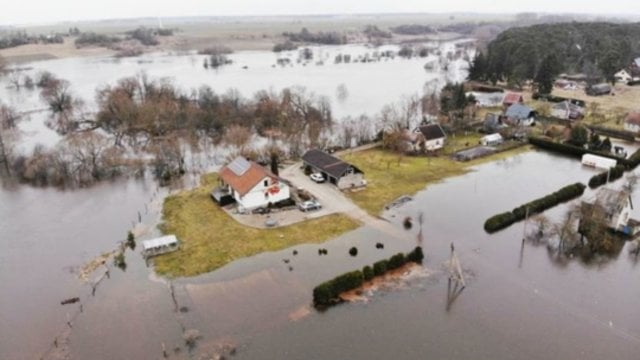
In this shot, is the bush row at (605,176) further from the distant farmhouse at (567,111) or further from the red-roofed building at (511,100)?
the red-roofed building at (511,100)

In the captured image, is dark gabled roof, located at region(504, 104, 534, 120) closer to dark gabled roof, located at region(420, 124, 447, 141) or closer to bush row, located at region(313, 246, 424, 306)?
dark gabled roof, located at region(420, 124, 447, 141)

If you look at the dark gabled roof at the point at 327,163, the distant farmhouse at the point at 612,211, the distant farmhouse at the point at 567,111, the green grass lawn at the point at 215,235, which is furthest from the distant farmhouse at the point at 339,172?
the distant farmhouse at the point at 567,111

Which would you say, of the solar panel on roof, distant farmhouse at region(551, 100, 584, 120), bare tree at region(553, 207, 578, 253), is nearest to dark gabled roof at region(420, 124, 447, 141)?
the solar panel on roof

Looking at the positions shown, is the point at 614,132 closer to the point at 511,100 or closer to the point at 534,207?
the point at 511,100

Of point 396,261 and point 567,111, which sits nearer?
point 396,261

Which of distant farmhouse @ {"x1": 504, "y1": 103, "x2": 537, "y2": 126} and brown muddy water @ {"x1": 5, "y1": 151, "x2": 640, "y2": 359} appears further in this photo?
distant farmhouse @ {"x1": 504, "y1": 103, "x2": 537, "y2": 126}

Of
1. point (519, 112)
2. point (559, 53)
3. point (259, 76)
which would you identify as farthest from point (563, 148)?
point (259, 76)
